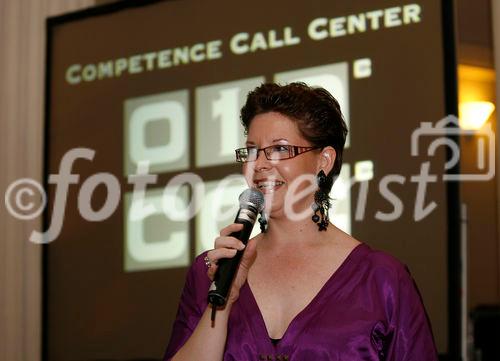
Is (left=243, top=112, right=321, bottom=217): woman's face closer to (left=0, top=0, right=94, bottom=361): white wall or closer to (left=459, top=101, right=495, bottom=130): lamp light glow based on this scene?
(left=459, top=101, right=495, bottom=130): lamp light glow

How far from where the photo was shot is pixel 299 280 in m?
2.47

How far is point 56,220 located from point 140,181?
2.10 feet

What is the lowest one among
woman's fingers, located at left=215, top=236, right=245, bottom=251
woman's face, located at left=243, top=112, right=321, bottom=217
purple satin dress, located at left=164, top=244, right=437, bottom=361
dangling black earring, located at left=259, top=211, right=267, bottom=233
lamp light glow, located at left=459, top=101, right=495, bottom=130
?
purple satin dress, located at left=164, top=244, right=437, bottom=361

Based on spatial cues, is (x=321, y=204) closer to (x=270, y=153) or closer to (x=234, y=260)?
(x=270, y=153)

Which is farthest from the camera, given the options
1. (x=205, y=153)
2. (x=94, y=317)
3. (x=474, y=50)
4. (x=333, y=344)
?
(x=94, y=317)

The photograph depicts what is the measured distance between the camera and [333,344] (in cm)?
231

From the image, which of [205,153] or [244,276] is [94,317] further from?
[244,276]

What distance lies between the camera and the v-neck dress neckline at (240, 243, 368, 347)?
235 cm

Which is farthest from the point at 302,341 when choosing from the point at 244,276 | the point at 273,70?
the point at 273,70

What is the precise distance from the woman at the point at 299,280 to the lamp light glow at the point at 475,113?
6.59 ft

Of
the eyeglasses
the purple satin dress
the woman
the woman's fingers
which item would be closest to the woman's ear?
the woman

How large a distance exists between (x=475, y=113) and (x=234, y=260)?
8.73 feet

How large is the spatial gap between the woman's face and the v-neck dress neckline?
20cm

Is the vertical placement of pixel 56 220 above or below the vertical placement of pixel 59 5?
below
